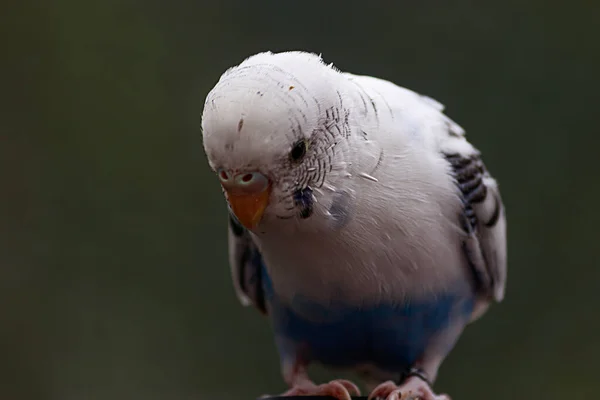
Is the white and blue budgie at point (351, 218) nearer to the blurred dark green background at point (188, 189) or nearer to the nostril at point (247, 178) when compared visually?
the nostril at point (247, 178)

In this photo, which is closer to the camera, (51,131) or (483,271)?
(483,271)

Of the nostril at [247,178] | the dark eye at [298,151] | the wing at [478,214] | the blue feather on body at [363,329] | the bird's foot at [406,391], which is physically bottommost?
the bird's foot at [406,391]

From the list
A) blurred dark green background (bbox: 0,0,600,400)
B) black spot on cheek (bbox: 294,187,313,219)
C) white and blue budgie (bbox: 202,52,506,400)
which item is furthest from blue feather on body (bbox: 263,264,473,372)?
blurred dark green background (bbox: 0,0,600,400)

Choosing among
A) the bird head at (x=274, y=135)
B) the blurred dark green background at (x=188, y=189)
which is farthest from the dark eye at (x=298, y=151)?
the blurred dark green background at (x=188, y=189)

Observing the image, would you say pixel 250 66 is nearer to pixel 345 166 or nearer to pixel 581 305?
pixel 345 166

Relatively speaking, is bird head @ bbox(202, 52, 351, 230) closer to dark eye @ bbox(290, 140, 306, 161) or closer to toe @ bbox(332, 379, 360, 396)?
dark eye @ bbox(290, 140, 306, 161)

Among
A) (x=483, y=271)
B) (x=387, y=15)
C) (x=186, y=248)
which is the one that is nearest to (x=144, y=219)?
(x=186, y=248)
